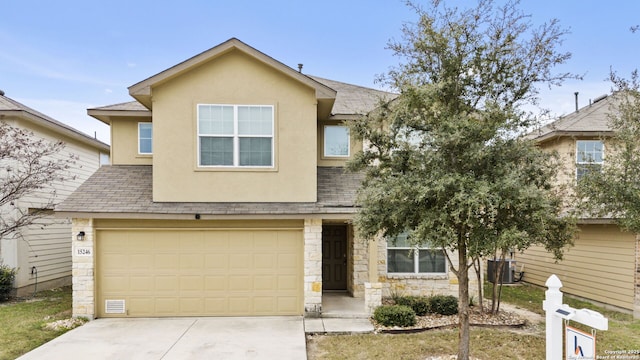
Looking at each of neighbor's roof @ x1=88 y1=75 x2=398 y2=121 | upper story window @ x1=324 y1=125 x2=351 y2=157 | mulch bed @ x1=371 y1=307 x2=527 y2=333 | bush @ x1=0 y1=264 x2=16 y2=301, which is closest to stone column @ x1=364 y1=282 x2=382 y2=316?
mulch bed @ x1=371 y1=307 x2=527 y2=333

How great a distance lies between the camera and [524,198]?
525 cm

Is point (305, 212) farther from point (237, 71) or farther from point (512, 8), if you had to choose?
point (512, 8)

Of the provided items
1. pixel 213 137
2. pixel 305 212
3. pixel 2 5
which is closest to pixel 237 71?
pixel 213 137

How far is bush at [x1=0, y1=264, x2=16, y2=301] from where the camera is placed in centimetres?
1092

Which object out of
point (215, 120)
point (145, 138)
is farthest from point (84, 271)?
point (215, 120)

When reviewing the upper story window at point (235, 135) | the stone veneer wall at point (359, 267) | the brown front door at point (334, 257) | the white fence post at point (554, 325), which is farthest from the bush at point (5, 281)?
the white fence post at point (554, 325)

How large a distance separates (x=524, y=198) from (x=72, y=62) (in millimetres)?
21774

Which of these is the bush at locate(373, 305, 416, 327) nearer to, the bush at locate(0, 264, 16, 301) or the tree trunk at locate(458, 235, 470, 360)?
the tree trunk at locate(458, 235, 470, 360)

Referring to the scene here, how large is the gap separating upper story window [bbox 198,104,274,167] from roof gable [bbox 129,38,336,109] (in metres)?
0.96

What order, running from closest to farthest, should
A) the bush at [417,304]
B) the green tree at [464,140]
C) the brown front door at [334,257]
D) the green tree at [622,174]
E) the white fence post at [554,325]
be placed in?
the white fence post at [554,325]
the green tree at [464,140]
the green tree at [622,174]
the bush at [417,304]
the brown front door at [334,257]

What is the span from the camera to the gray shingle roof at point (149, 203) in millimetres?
8906

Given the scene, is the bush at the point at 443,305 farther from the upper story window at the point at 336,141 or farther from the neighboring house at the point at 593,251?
the upper story window at the point at 336,141

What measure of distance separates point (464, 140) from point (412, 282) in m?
5.99

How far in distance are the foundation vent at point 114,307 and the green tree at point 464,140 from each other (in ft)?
20.7
